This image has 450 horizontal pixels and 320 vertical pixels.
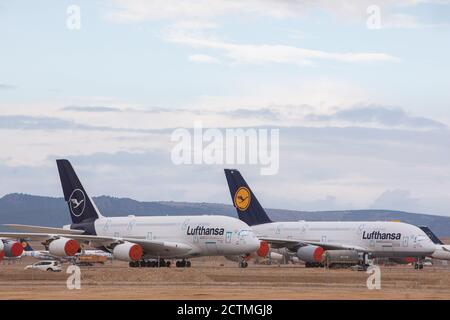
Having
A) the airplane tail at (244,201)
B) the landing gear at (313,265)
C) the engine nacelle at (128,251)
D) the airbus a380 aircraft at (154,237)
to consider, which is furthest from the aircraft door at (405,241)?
the engine nacelle at (128,251)

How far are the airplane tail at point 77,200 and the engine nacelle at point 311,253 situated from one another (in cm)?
2073

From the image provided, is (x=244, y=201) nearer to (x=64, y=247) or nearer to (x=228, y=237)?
(x=228, y=237)

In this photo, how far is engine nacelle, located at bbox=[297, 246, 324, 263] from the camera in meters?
103

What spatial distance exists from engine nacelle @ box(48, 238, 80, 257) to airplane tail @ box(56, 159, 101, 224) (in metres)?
16.0

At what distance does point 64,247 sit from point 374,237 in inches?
1252

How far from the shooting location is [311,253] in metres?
104

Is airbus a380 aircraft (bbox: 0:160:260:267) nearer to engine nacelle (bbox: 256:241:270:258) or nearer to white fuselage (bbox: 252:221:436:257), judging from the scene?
engine nacelle (bbox: 256:241:270:258)

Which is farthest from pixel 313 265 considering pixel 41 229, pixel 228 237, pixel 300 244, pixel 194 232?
pixel 41 229

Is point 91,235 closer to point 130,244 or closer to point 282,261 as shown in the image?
point 130,244
